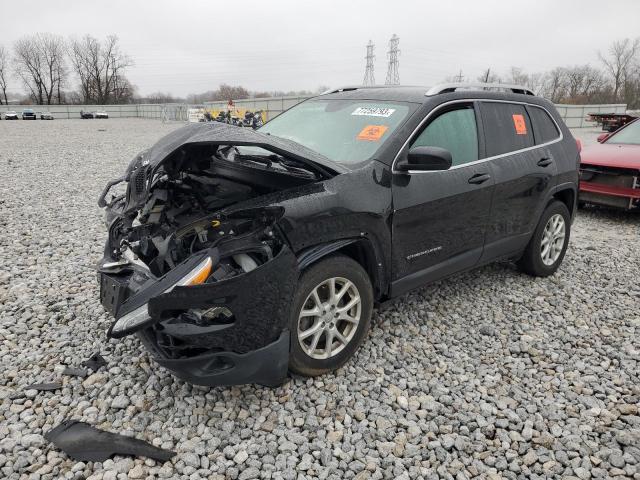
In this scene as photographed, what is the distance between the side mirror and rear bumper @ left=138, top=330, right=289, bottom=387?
1417mm

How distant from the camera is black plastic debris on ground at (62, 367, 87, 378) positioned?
10.0 feet

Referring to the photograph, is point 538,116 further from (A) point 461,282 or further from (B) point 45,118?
(B) point 45,118

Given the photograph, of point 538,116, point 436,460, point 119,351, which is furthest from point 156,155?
point 538,116

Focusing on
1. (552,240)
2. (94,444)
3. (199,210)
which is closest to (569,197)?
(552,240)

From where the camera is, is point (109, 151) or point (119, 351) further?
point (109, 151)

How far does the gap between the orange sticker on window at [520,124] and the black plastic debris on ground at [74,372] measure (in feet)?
13.1

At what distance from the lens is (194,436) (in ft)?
8.41

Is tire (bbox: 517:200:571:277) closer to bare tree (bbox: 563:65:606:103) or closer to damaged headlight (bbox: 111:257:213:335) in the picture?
damaged headlight (bbox: 111:257:213:335)

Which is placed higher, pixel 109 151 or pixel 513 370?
pixel 109 151

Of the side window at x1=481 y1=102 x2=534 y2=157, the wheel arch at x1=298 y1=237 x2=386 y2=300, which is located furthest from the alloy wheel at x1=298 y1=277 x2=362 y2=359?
the side window at x1=481 y1=102 x2=534 y2=157

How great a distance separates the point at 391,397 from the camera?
2.94m

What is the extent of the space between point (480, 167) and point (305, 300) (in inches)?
77.6

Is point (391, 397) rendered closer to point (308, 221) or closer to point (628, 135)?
point (308, 221)

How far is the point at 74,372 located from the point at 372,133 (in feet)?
8.53
